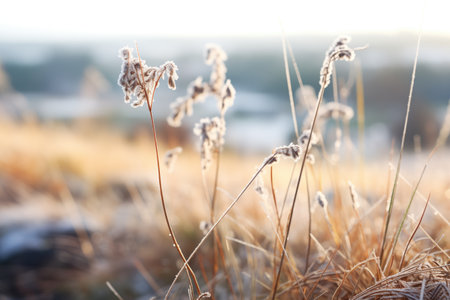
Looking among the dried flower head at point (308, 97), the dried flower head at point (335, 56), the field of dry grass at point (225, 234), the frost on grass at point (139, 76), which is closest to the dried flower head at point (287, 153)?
the field of dry grass at point (225, 234)

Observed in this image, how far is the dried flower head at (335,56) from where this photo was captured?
106 centimetres

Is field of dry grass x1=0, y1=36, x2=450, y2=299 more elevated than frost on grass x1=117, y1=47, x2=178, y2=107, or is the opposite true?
frost on grass x1=117, y1=47, x2=178, y2=107

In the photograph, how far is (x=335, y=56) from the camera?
1.07m

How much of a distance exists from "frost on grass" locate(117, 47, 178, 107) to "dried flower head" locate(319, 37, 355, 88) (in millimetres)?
398

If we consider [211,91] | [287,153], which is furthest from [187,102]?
[287,153]

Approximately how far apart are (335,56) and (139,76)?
520mm

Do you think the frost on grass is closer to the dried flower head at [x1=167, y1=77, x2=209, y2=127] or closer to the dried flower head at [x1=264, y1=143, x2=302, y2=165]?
the dried flower head at [x1=167, y1=77, x2=209, y2=127]

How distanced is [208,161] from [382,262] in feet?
2.47

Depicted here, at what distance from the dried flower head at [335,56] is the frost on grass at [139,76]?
0.40 metres

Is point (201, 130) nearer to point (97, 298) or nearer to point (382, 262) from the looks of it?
point (382, 262)

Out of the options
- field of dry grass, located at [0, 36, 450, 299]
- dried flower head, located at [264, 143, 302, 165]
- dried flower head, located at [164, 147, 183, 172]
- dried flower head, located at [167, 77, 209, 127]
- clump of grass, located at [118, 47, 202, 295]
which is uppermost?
clump of grass, located at [118, 47, 202, 295]

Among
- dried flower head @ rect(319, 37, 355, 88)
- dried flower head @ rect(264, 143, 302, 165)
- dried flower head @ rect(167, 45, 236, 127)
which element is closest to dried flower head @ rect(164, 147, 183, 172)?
dried flower head @ rect(167, 45, 236, 127)

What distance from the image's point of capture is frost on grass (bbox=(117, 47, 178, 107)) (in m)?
1.08

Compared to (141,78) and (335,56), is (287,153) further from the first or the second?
(141,78)
